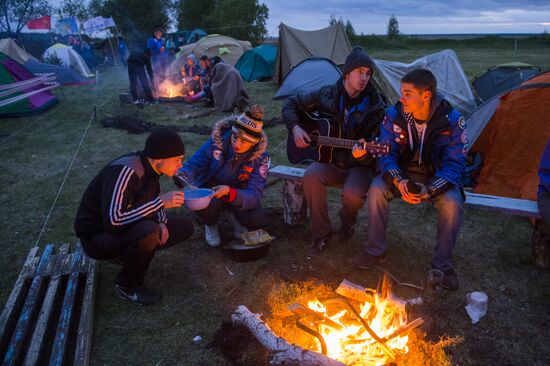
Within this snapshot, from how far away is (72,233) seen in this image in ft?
13.6

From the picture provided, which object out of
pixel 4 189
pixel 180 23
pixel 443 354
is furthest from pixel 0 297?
pixel 180 23

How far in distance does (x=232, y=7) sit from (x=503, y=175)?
3313cm

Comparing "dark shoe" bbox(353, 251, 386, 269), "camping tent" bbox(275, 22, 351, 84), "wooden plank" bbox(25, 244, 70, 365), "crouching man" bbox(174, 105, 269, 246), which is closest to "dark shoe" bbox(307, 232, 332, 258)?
"dark shoe" bbox(353, 251, 386, 269)

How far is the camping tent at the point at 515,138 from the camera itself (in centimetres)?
445

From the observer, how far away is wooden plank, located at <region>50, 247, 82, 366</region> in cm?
239

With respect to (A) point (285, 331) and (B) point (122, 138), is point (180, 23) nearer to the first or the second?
(B) point (122, 138)

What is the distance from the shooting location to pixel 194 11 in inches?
1537

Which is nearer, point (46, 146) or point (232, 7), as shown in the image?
point (46, 146)

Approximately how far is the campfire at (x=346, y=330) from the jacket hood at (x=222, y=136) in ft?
4.72

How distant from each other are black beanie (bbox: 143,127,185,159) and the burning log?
1.24m

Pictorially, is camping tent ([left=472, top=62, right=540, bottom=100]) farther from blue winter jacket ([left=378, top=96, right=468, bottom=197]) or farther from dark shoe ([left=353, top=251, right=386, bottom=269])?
dark shoe ([left=353, top=251, right=386, bottom=269])

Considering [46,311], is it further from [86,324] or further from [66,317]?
[86,324]

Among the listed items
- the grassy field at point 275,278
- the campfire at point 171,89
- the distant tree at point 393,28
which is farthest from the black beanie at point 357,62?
the distant tree at point 393,28

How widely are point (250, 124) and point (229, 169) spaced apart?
0.56 metres
